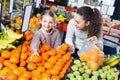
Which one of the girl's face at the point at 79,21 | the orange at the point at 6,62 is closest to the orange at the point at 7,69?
the orange at the point at 6,62

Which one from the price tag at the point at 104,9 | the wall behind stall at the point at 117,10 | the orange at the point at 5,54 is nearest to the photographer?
the orange at the point at 5,54

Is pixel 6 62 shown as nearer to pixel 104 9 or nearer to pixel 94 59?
pixel 94 59

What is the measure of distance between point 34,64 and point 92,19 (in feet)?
4.07

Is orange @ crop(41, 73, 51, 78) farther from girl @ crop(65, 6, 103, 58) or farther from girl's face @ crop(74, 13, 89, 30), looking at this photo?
girl's face @ crop(74, 13, 89, 30)

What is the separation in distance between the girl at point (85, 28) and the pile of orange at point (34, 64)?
56cm

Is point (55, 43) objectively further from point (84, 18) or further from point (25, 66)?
point (25, 66)

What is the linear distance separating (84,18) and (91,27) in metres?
0.19

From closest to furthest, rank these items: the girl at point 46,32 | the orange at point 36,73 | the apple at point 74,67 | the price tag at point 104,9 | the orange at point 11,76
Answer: the orange at point 11,76 → the orange at point 36,73 → the apple at point 74,67 → the girl at point 46,32 → the price tag at point 104,9

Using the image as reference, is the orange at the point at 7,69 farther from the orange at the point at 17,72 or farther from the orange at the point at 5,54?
the orange at the point at 5,54

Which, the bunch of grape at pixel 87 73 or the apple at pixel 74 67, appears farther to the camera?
the apple at pixel 74 67

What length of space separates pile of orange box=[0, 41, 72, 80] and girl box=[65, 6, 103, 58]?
0.56 meters

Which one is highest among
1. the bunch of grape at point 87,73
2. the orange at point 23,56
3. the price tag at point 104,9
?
the price tag at point 104,9

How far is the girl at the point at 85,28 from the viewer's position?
10.9ft

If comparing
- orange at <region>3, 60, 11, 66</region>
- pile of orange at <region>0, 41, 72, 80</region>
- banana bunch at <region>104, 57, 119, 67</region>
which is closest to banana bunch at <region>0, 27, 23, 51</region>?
pile of orange at <region>0, 41, 72, 80</region>
